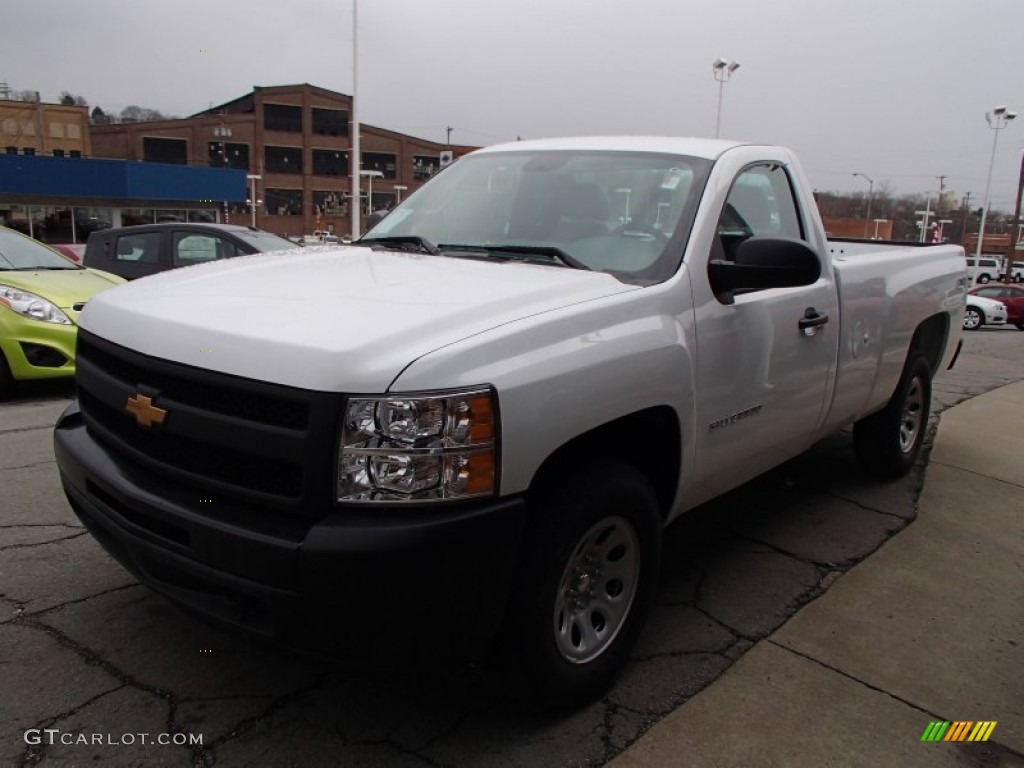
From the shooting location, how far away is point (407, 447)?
6.53 feet

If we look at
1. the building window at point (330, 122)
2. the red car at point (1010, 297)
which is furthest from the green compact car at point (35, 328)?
the building window at point (330, 122)

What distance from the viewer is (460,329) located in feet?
7.17

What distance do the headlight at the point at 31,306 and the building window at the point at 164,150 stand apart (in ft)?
238

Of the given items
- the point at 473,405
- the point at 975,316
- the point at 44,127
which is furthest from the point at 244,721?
the point at 44,127

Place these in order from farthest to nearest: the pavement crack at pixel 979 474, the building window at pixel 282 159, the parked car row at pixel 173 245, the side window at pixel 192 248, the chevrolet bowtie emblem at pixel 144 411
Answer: the building window at pixel 282 159 → the side window at pixel 192 248 → the parked car row at pixel 173 245 → the pavement crack at pixel 979 474 → the chevrolet bowtie emblem at pixel 144 411

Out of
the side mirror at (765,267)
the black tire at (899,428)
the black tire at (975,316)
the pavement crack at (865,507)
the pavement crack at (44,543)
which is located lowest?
the black tire at (975,316)

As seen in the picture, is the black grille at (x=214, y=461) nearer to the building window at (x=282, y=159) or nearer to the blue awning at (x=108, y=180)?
the blue awning at (x=108, y=180)

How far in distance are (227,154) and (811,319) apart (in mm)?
79901

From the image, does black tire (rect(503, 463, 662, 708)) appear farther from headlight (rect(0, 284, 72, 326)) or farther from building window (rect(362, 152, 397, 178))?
building window (rect(362, 152, 397, 178))

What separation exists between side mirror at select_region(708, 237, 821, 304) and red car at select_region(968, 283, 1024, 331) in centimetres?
3100

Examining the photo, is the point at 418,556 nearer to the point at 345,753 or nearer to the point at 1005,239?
the point at 345,753

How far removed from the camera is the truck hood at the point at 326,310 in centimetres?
204

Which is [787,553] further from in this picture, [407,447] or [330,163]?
[330,163]

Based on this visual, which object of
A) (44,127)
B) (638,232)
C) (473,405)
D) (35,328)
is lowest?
(35,328)
